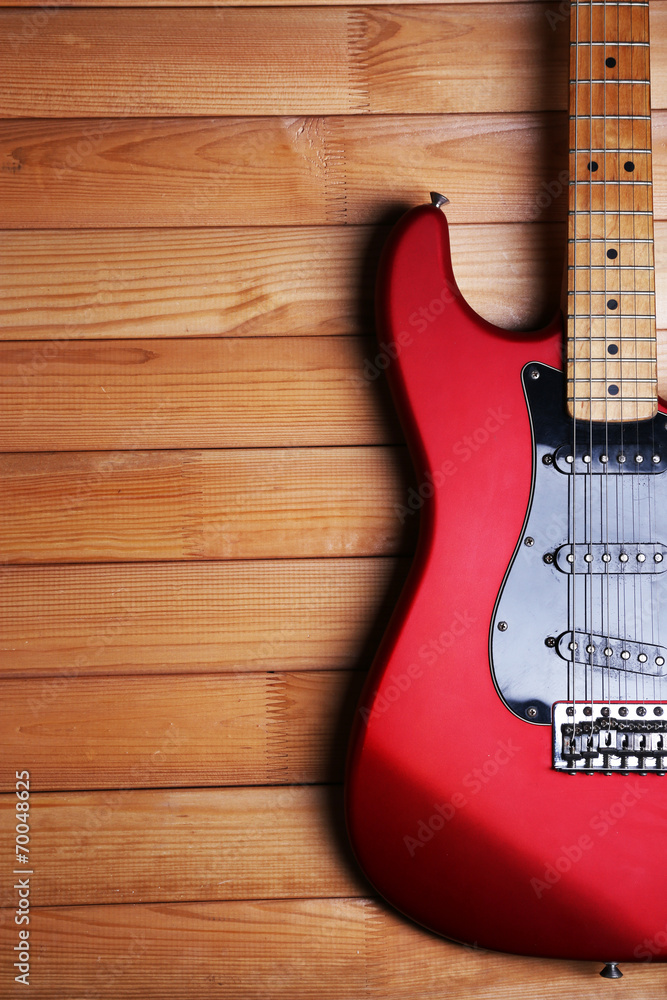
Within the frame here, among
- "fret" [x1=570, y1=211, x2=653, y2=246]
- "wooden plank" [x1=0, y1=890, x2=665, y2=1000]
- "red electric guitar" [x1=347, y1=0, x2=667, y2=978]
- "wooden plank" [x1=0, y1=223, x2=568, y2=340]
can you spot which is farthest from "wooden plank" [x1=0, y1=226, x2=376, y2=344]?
"wooden plank" [x1=0, y1=890, x2=665, y2=1000]

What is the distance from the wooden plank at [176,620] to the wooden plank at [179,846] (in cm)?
15

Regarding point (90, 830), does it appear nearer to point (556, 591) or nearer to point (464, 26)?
point (556, 591)

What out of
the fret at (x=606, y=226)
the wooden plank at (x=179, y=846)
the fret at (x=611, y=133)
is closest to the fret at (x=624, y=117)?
the fret at (x=611, y=133)

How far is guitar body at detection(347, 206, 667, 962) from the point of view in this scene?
73 cm

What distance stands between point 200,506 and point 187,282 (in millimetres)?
274

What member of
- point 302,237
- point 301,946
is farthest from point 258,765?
point 302,237

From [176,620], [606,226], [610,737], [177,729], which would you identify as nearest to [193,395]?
[176,620]

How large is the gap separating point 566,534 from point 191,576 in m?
0.44

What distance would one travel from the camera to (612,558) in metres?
0.75

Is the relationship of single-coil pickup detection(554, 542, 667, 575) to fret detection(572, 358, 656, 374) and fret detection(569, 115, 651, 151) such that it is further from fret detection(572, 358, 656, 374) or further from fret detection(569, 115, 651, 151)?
fret detection(569, 115, 651, 151)

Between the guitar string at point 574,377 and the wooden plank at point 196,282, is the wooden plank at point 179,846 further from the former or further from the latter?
the wooden plank at point 196,282

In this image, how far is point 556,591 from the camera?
745mm

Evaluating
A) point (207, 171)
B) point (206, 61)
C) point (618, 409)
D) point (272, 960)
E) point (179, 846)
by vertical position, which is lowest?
point (272, 960)

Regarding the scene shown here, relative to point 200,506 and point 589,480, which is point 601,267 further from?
point 200,506
